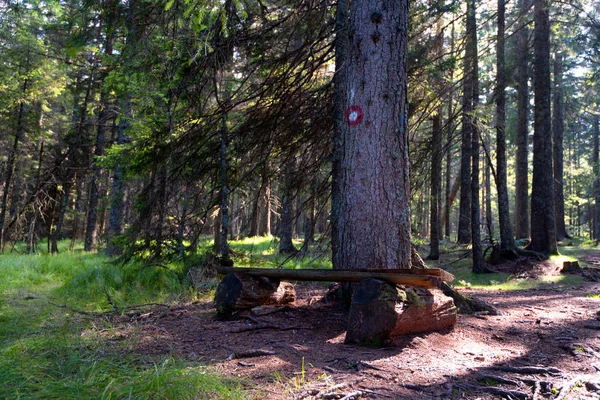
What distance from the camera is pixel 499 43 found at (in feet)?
41.4

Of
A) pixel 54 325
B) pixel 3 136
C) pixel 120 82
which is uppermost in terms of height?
pixel 3 136

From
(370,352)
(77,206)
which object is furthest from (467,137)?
(77,206)

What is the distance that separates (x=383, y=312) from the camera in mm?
3939

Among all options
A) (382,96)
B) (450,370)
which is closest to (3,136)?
(382,96)

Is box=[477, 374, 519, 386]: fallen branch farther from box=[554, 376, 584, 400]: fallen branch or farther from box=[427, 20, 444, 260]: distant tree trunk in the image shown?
box=[427, 20, 444, 260]: distant tree trunk

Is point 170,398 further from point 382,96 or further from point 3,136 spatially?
point 3,136

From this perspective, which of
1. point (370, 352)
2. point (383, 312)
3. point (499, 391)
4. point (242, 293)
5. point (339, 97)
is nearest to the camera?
point (499, 391)

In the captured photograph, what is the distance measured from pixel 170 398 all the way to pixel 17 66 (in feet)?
63.6

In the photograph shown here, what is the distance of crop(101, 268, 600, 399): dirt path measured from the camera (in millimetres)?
2953

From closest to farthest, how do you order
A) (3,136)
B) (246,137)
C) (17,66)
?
1. (246,137)
2. (17,66)
3. (3,136)

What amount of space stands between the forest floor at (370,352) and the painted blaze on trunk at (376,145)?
3.37ft

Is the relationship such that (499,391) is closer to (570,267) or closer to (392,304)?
(392,304)

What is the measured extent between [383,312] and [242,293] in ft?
6.32

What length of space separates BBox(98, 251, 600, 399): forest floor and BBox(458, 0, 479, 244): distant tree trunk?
18.4ft
